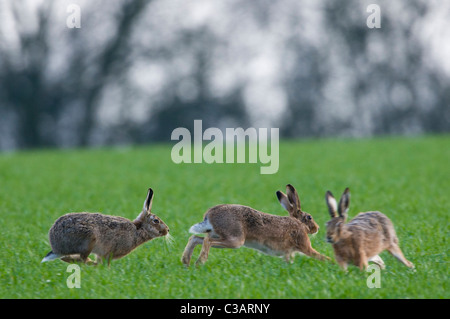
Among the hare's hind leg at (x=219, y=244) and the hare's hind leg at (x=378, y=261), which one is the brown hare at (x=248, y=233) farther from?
the hare's hind leg at (x=378, y=261)

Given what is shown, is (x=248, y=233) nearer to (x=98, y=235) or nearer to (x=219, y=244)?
(x=219, y=244)

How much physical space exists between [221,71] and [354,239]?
73.5ft

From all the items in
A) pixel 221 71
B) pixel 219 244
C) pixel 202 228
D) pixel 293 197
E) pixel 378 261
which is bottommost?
pixel 378 261

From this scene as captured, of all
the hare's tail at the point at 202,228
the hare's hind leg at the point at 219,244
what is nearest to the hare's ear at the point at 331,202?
the hare's hind leg at the point at 219,244

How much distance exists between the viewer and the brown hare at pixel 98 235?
222 inches

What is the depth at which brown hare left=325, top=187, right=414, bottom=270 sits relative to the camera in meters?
5.45

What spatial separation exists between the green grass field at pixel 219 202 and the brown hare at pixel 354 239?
10cm

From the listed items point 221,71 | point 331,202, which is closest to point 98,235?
point 331,202

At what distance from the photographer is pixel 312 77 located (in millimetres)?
27719

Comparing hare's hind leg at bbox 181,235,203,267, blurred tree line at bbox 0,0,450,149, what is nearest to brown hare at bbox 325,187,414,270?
hare's hind leg at bbox 181,235,203,267

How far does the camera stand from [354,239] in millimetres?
5496

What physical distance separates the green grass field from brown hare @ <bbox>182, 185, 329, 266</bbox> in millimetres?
125

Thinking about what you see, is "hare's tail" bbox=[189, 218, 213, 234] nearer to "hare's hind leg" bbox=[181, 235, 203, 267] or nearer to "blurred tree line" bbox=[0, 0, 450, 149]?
"hare's hind leg" bbox=[181, 235, 203, 267]

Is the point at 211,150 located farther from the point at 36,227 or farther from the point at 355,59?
the point at 355,59
